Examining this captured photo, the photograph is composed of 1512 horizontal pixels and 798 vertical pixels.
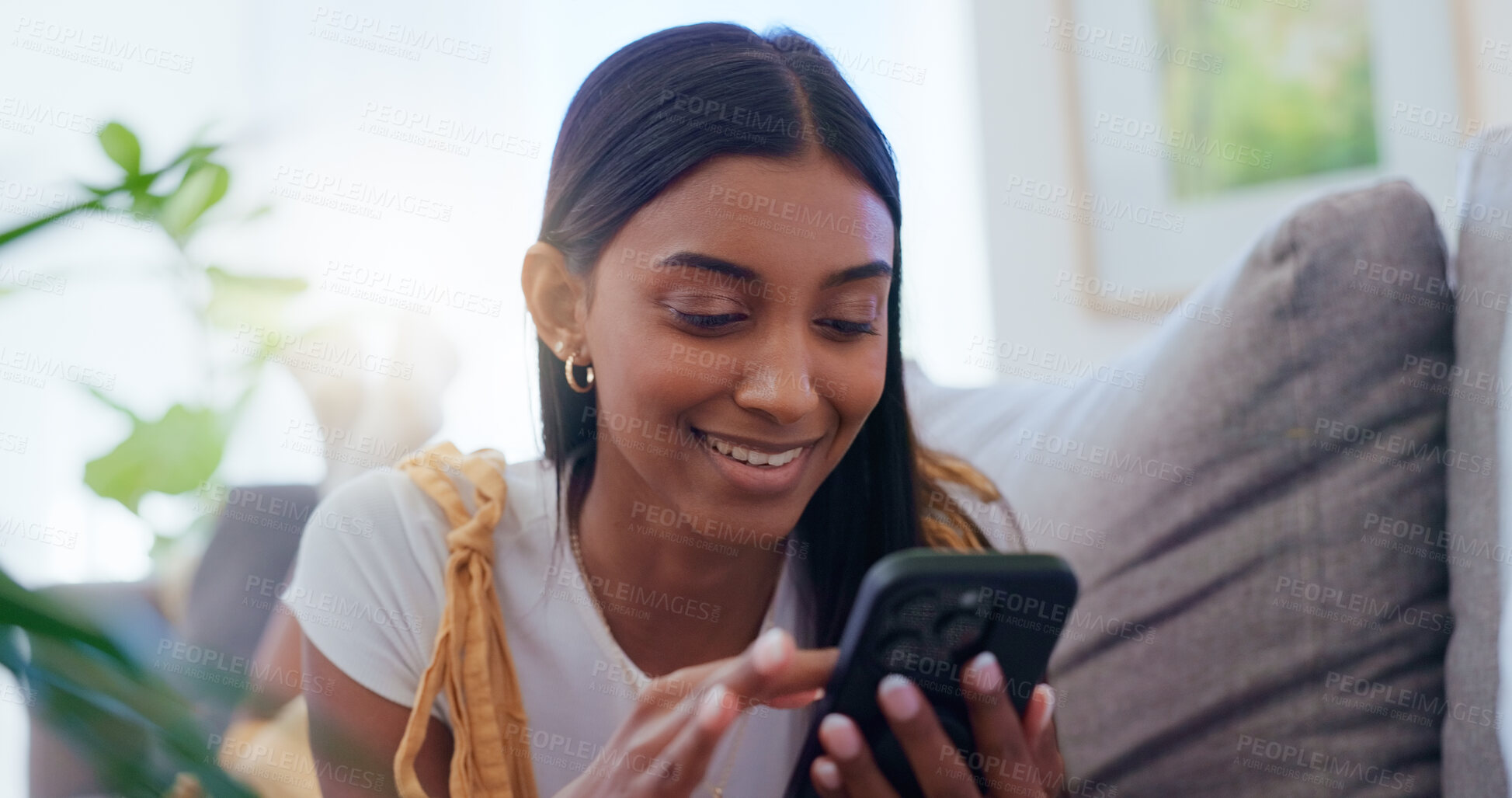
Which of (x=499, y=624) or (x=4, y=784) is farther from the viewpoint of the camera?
(x=4, y=784)

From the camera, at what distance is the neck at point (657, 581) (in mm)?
950

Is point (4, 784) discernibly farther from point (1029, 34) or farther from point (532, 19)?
point (1029, 34)

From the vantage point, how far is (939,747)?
0.66 meters

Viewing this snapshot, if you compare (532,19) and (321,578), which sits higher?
(532,19)

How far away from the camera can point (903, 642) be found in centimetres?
63

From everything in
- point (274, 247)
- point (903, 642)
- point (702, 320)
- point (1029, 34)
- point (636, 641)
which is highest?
point (1029, 34)

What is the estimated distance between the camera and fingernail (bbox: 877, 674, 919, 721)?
627 millimetres

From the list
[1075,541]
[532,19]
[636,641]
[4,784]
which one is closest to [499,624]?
[636,641]

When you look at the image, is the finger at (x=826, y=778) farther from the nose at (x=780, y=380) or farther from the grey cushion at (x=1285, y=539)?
the grey cushion at (x=1285, y=539)

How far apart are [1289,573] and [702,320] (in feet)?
1.70

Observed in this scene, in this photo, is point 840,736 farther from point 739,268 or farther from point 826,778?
point 739,268

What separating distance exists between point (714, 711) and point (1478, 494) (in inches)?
23.2

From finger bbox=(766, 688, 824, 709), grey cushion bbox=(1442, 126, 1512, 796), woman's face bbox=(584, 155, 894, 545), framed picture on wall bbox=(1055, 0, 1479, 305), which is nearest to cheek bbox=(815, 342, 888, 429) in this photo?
woman's face bbox=(584, 155, 894, 545)

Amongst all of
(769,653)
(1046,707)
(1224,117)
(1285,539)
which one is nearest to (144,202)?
(769,653)
